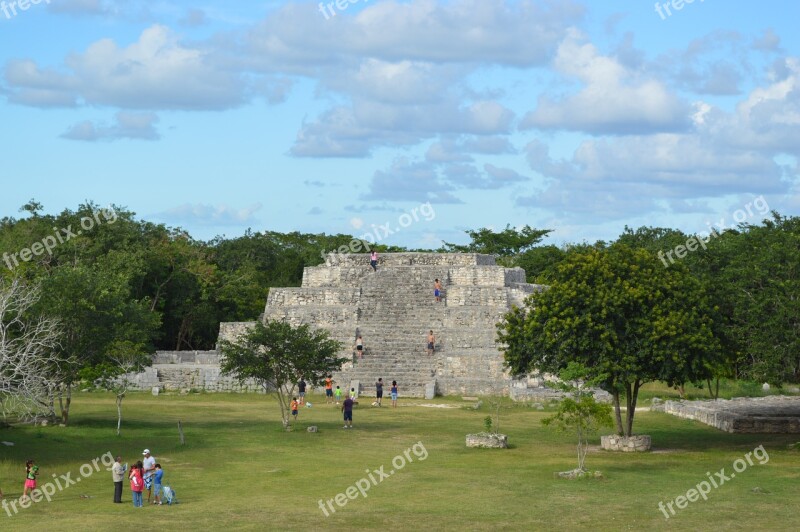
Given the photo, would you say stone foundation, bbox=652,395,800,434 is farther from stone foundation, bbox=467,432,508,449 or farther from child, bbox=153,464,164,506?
child, bbox=153,464,164,506

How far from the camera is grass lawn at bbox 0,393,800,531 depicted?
62.5 ft

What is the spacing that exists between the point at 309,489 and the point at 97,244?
1370 inches

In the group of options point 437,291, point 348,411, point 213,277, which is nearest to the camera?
point 348,411

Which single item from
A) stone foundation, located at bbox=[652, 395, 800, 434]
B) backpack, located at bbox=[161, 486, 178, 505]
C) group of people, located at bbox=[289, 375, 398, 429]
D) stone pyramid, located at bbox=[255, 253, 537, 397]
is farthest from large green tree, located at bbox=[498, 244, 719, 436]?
stone pyramid, located at bbox=[255, 253, 537, 397]

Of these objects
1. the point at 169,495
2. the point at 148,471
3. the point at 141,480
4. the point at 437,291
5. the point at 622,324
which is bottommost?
the point at 169,495

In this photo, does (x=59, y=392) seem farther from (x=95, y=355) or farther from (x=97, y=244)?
(x=97, y=244)

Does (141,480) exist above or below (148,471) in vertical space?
below

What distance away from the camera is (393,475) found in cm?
2412

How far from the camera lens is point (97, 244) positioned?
54.2 meters

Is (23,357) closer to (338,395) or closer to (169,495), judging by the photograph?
(169,495)

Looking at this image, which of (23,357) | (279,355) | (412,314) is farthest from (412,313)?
(23,357)

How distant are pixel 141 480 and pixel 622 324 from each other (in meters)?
12.5

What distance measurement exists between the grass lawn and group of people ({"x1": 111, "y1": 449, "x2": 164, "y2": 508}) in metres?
0.38

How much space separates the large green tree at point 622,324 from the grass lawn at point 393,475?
2.13 m
